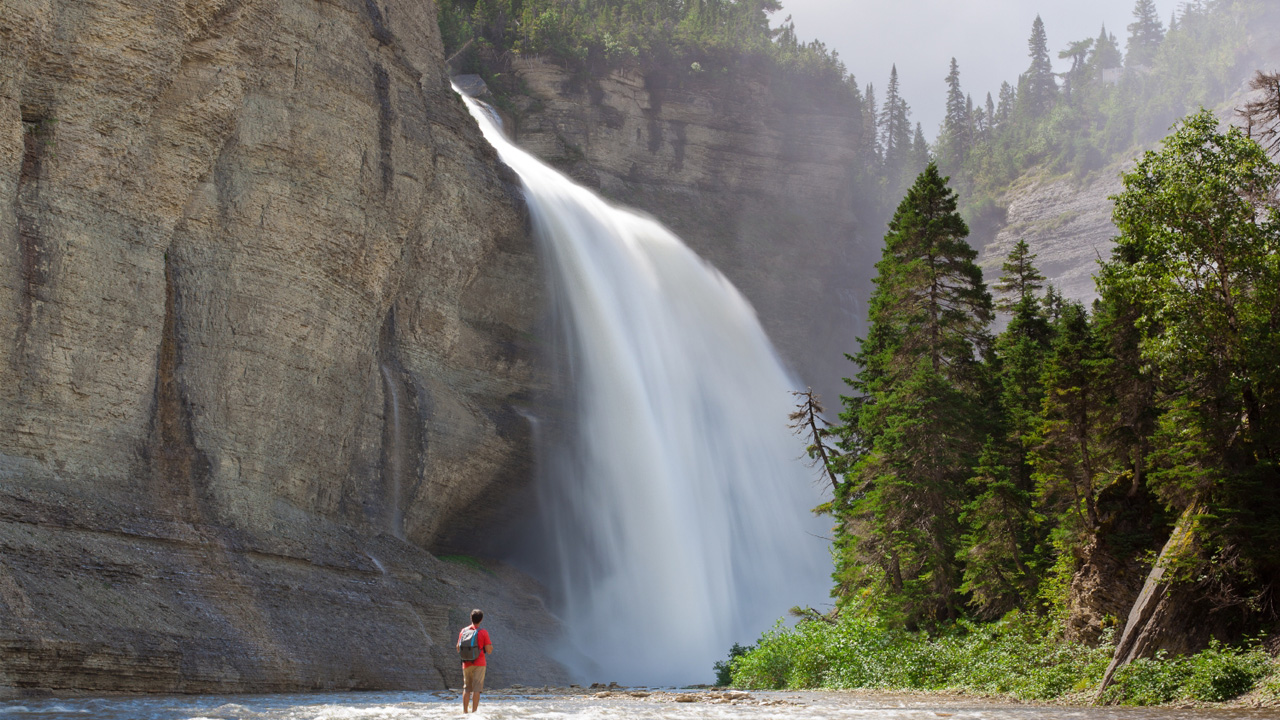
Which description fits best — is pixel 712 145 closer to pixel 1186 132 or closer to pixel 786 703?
pixel 1186 132

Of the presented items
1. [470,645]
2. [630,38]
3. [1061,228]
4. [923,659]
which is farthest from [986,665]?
[1061,228]


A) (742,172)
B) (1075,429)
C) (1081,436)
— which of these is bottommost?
(1081,436)

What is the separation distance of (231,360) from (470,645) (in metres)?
18.4

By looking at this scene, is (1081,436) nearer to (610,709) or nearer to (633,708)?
(633,708)

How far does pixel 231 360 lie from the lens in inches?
1117

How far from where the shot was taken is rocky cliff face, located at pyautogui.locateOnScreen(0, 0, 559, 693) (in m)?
22.2

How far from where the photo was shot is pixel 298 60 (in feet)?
107

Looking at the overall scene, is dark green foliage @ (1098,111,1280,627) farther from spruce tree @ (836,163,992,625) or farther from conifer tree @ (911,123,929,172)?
conifer tree @ (911,123,929,172)

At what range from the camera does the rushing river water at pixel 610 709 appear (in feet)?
41.1

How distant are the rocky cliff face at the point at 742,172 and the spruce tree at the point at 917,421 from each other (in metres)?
34.5

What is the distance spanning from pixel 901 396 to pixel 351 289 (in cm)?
1808

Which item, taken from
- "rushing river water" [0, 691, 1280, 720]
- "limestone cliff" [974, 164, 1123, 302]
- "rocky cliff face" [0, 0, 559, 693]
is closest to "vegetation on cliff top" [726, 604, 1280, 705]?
"rushing river water" [0, 691, 1280, 720]

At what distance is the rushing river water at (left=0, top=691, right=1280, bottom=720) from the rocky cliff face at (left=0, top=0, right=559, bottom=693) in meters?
3.66

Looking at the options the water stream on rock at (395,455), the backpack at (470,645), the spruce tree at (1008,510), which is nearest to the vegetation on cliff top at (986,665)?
the spruce tree at (1008,510)
